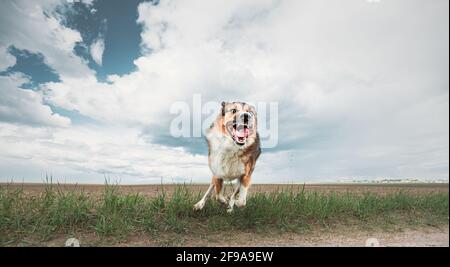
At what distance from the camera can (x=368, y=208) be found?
9641mm

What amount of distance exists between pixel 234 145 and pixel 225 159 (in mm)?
327

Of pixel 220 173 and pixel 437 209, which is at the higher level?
pixel 220 173

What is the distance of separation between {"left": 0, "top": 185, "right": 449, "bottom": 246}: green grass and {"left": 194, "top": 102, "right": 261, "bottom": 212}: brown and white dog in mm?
811

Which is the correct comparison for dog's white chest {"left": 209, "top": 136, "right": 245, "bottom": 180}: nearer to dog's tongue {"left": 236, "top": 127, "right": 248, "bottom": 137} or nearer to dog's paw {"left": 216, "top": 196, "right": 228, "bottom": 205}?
dog's tongue {"left": 236, "top": 127, "right": 248, "bottom": 137}

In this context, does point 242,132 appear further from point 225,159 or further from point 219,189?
point 219,189

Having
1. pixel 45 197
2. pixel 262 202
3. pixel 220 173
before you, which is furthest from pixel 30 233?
pixel 262 202

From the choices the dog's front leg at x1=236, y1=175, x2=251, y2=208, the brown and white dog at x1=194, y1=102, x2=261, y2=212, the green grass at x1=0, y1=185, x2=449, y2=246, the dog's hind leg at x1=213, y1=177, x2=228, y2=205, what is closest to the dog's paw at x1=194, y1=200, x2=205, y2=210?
the green grass at x1=0, y1=185, x2=449, y2=246

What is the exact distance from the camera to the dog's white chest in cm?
670

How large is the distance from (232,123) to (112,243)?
2.92 m

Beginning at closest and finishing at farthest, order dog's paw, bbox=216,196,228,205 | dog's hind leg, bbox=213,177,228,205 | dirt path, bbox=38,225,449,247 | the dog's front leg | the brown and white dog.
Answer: dirt path, bbox=38,225,449,247 < the brown and white dog < the dog's front leg < dog's hind leg, bbox=213,177,228,205 < dog's paw, bbox=216,196,228,205

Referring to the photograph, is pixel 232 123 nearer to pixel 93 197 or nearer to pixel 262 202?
pixel 262 202

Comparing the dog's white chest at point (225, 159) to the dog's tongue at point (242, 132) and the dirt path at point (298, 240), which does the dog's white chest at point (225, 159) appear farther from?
the dirt path at point (298, 240)

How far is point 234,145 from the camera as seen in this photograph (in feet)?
22.0

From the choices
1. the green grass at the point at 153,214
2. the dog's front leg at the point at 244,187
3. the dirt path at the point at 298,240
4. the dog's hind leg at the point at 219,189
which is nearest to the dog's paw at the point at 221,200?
the dog's hind leg at the point at 219,189
